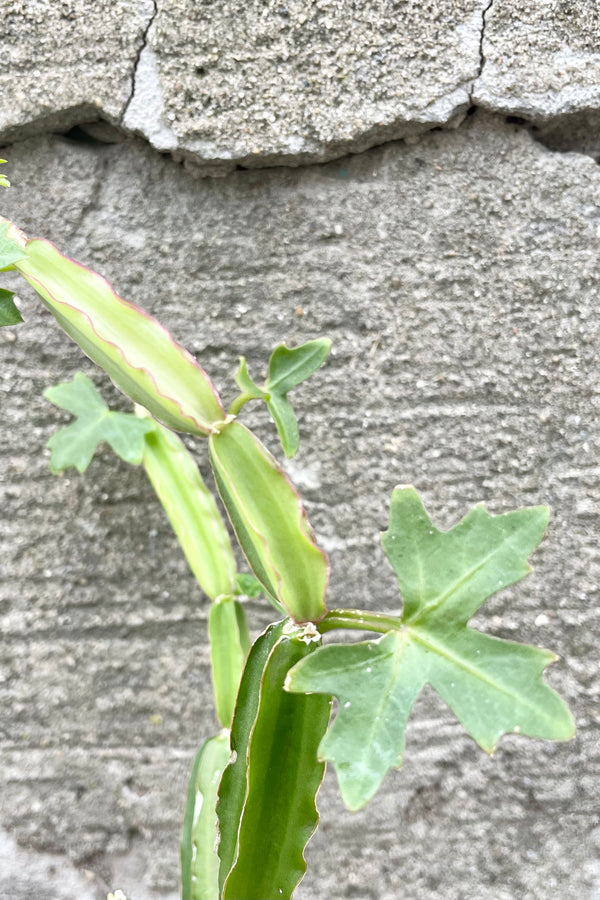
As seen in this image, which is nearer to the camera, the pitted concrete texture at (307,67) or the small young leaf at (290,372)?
the small young leaf at (290,372)

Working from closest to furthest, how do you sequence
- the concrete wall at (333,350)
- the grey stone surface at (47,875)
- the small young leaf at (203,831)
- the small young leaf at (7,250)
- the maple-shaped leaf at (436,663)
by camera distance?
1. the maple-shaped leaf at (436,663)
2. the small young leaf at (7,250)
3. the small young leaf at (203,831)
4. the concrete wall at (333,350)
5. the grey stone surface at (47,875)

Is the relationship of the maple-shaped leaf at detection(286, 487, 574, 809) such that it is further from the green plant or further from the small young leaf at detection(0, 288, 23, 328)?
the small young leaf at detection(0, 288, 23, 328)

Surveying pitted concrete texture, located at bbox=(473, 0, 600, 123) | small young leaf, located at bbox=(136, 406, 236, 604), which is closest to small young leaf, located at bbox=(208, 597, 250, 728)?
small young leaf, located at bbox=(136, 406, 236, 604)

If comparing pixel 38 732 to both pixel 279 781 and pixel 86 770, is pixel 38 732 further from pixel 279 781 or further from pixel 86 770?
pixel 279 781

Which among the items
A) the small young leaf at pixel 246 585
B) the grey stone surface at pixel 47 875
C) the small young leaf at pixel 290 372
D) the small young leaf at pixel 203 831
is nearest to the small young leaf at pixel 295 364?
the small young leaf at pixel 290 372

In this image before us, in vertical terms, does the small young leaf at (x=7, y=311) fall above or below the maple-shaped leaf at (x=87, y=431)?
above

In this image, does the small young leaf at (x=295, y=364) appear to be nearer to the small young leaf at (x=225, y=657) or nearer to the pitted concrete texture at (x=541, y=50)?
the small young leaf at (x=225, y=657)

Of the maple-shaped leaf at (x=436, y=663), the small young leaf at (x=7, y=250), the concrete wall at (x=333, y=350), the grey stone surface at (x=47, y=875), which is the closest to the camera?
the maple-shaped leaf at (x=436, y=663)
